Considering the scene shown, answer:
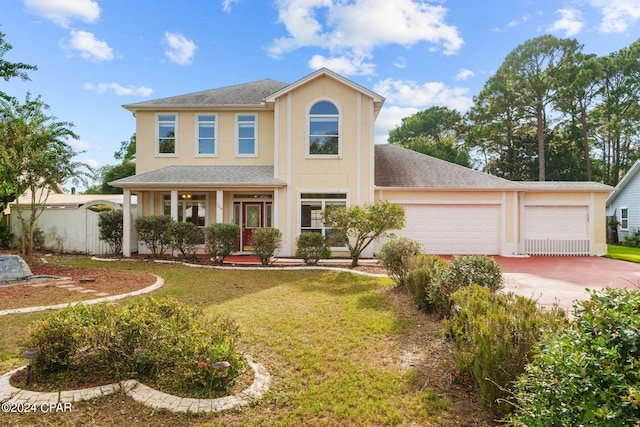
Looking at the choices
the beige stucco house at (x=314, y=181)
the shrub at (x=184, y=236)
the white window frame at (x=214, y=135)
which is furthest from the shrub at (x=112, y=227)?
the white window frame at (x=214, y=135)

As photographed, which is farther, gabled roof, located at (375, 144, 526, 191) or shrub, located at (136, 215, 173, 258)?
gabled roof, located at (375, 144, 526, 191)

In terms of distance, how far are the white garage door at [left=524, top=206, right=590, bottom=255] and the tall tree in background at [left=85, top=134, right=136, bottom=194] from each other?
26.2 m

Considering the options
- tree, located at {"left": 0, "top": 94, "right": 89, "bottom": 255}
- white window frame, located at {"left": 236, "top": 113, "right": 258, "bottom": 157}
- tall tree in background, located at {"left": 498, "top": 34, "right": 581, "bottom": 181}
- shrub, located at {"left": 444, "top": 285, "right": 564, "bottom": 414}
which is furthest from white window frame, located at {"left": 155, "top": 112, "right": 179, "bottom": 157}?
tall tree in background, located at {"left": 498, "top": 34, "right": 581, "bottom": 181}

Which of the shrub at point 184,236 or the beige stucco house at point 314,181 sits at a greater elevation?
the beige stucco house at point 314,181

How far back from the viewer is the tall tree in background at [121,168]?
2947 centimetres

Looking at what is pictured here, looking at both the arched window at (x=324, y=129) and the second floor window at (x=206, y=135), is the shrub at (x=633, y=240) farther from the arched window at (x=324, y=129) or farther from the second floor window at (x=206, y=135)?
the second floor window at (x=206, y=135)

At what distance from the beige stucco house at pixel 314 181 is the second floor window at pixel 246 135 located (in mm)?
48

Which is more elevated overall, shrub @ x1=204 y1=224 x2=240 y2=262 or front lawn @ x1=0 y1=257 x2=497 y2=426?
shrub @ x1=204 y1=224 x2=240 y2=262

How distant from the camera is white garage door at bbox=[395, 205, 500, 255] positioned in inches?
573

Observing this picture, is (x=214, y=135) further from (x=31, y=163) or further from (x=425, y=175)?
(x=425, y=175)

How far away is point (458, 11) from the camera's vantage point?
13664 millimetres

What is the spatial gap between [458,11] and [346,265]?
11900mm

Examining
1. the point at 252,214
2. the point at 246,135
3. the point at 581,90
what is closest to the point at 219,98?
the point at 246,135

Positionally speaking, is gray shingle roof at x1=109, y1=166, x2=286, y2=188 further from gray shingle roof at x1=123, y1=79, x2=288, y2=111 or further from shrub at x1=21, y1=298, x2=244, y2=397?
shrub at x1=21, y1=298, x2=244, y2=397
